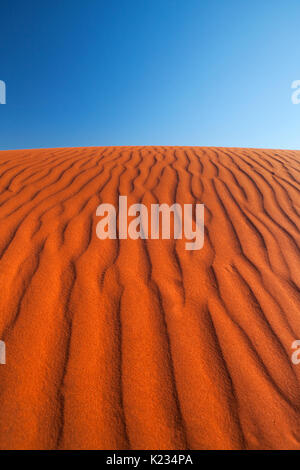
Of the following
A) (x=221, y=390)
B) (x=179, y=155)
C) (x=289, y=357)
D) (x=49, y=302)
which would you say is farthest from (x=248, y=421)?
(x=179, y=155)

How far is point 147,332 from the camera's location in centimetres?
136

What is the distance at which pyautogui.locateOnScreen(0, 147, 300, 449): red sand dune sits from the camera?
1.01 m

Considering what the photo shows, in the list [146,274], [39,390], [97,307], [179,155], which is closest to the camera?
[39,390]

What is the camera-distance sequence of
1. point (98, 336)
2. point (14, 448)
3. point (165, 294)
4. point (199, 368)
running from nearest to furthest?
point (14, 448)
point (199, 368)
point (98, 336)
point (165, 294)

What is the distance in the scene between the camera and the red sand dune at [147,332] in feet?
3.32

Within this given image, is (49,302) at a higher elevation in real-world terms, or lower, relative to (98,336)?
higher

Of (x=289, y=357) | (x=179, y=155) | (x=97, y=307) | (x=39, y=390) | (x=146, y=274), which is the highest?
(x=179, y=155)

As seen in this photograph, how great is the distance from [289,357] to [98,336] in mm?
961

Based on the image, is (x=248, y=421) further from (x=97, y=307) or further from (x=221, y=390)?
(x=97, y=307)

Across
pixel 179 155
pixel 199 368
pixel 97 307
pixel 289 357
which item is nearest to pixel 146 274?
pixel 97 307

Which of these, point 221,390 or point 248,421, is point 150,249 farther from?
point 248,421

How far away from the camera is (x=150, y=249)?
2000 millimetres
